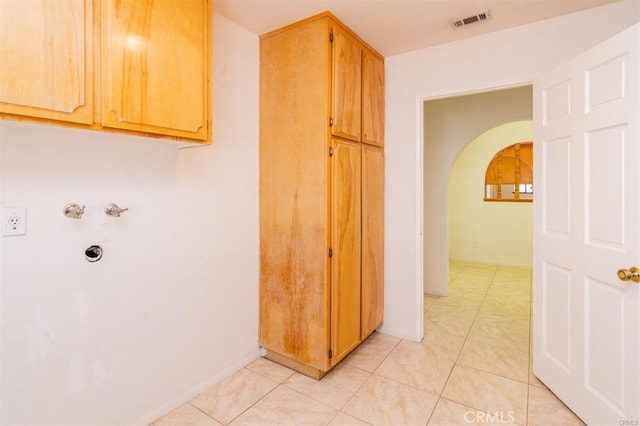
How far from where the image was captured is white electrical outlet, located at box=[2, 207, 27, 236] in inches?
53.9

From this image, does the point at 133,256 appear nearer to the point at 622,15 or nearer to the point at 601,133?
A: the point at 601,133

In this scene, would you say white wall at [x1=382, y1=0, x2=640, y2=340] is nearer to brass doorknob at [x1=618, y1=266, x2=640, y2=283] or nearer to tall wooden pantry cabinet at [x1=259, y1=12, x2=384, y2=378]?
tall wooden pantry cabinet at [x1=259, y1=12, x2=384, y2=378]

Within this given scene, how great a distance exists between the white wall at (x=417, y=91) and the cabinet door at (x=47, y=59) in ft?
7.57

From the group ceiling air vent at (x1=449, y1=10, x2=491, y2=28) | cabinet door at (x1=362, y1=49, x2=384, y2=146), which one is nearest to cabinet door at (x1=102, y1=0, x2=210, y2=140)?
cabinet door at (x1=362, y1=49, x2=384, y2=146)

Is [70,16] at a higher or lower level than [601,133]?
higher

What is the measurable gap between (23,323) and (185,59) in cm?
142

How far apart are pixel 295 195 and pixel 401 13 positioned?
1426 millimetres

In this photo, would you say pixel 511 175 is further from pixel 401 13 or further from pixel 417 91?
pixel 401 13

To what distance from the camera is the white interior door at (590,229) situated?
1.60 metres

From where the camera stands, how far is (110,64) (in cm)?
139

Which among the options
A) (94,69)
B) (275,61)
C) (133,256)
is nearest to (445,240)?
(275,61)

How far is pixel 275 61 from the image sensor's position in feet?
7.98

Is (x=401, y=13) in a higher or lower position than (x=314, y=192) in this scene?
higher

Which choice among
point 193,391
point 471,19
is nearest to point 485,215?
point 471,19
